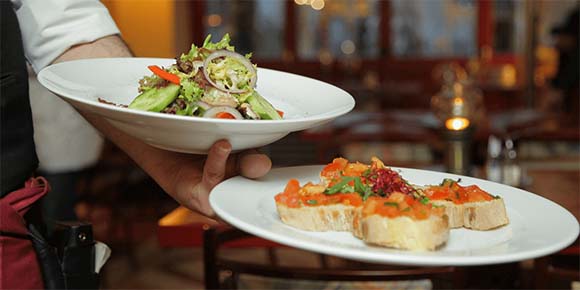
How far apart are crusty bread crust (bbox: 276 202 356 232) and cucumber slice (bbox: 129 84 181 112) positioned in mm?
237

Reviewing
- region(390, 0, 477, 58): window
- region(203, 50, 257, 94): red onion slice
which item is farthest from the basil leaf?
region(390, 0, 477, 58): window

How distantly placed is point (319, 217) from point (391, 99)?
7583mm

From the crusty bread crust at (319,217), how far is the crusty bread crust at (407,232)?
69 millimetres

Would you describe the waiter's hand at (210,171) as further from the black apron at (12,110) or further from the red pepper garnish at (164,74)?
the black apron at (12,110)

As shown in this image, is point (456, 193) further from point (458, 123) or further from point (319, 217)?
point (458, 123)

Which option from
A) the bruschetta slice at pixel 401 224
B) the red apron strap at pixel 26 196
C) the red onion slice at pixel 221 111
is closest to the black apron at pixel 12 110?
the red apron strap at pixel 26 196

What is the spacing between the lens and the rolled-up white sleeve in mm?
1408

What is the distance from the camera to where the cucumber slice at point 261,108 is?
108 cm

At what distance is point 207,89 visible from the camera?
1.11 m

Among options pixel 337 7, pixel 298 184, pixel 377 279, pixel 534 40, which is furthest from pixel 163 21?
pixel 298 184

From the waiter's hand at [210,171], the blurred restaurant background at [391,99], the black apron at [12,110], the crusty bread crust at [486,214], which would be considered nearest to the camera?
the crusty bread crust at [486,214]

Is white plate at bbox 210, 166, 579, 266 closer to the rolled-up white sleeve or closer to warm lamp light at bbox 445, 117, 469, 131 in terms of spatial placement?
the rolled-up white sleeve

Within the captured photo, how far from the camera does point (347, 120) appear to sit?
16.4 feet

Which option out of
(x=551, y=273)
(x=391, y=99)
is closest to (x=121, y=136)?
(x=551, y=273)
